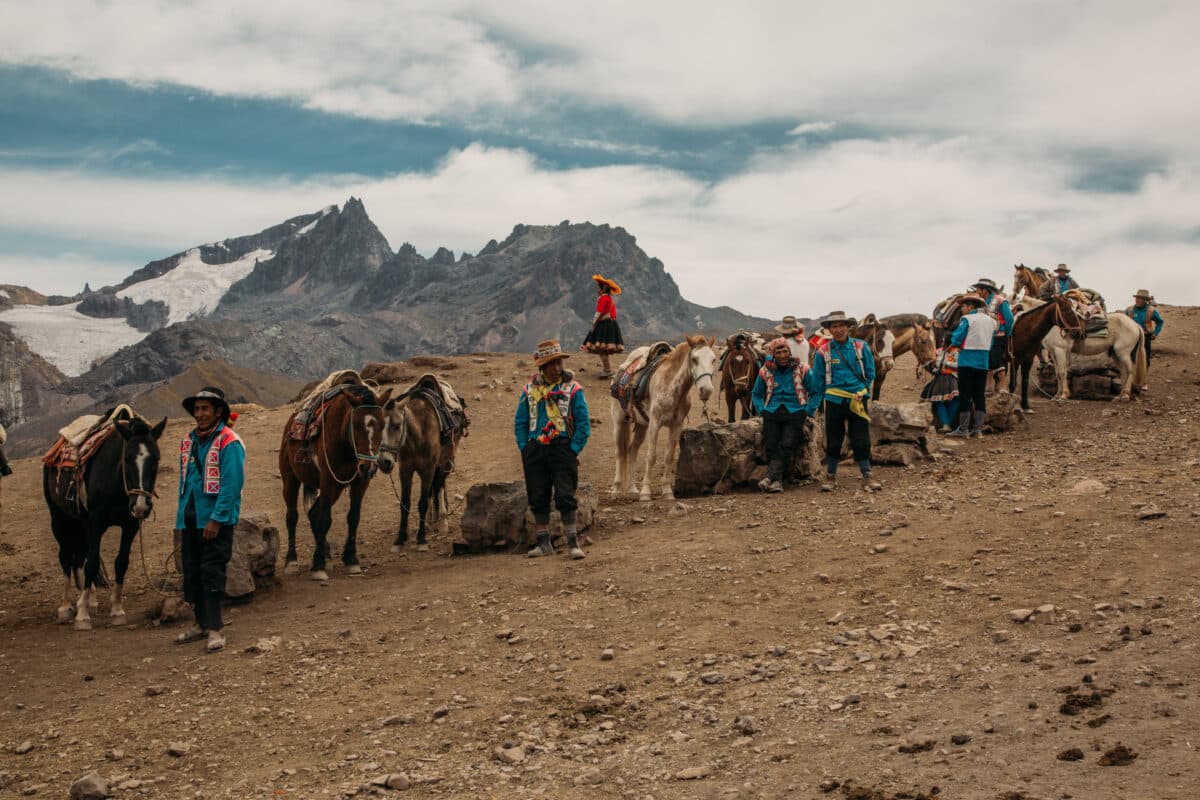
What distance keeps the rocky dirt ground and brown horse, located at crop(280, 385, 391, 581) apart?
482mm

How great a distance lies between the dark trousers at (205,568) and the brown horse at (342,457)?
2.22m

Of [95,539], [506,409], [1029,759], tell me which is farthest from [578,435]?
[506,409]

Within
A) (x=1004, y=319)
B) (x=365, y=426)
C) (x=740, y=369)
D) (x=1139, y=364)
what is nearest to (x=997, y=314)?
(x=1004, y=319)

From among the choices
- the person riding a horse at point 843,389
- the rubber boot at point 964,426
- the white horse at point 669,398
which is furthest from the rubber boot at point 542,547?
the rubber boot at point 964,426

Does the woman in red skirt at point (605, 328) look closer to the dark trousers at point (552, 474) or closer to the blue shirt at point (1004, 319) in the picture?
the blue shirt at point (1004, 319)

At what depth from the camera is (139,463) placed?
886cm

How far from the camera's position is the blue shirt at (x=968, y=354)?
1425cm

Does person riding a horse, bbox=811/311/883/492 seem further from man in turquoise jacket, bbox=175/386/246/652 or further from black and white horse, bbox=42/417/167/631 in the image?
black and white horse, bbox=42/417/167/631

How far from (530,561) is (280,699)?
3603 millimetres

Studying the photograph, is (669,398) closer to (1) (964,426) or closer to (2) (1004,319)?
(1) (964,426)

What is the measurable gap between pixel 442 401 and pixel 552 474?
3098 mm

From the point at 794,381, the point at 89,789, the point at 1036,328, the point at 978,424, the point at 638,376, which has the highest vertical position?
the point at 1036,328

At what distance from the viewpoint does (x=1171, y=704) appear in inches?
192

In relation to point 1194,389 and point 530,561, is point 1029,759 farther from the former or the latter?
point 1194,389
